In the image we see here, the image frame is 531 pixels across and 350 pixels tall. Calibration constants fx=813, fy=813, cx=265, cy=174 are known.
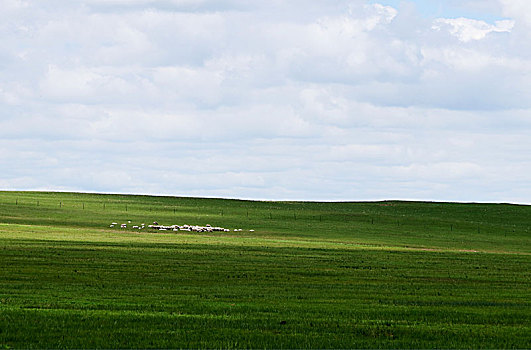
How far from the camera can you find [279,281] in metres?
33.4

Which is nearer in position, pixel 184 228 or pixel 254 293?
pixel 254 293

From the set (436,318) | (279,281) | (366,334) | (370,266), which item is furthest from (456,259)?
(366,334)

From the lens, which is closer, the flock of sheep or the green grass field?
the green grass field

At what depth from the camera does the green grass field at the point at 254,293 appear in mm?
18016

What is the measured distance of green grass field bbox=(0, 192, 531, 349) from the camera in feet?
59.1

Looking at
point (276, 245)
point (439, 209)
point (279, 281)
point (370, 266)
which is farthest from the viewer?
point (439, 209)

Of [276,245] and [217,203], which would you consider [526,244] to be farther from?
[217,203]

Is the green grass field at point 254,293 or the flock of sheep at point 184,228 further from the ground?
the flock of sheep at point 184,228

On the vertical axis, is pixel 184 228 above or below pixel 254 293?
above

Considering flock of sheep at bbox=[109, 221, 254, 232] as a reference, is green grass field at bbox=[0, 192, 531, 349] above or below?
below

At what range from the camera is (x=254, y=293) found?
92.2 ft

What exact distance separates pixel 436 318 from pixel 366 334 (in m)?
3.95

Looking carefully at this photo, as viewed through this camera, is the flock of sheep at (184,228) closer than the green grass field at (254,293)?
No

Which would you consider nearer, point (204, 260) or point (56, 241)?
point (204, 260)
